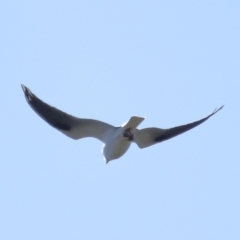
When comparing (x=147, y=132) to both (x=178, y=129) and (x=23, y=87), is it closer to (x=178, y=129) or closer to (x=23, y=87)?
(x=178, y=129)

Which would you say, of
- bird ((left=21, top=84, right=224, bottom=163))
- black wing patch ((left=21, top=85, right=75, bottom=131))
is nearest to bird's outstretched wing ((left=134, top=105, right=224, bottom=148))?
bird ((left=21, top=84, right=224, bottom=163))

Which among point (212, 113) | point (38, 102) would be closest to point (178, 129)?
point (212, 113)

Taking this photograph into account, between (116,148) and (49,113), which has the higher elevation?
(49,113)

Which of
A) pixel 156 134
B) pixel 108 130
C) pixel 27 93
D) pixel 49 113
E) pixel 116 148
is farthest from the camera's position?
pixel 156 134

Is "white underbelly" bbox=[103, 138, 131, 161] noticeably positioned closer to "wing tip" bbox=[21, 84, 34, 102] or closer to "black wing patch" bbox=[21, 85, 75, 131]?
"black wing patch" bbox=[21, 85, 75, 131]

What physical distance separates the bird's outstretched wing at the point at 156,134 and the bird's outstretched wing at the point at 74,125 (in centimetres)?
65

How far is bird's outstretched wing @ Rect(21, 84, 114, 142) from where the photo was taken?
28469mm

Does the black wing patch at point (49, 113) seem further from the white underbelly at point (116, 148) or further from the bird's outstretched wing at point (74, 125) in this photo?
the white underbelly at point (116, 148)

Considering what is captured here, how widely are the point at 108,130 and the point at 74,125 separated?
25.4 inches

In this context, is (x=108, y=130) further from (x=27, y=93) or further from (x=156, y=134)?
(x=27, y=93)

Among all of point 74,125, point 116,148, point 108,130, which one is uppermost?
point 74,125

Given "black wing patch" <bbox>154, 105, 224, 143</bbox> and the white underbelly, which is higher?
"black wing patch" <bbox>154, 105, 224, 143</bbox>

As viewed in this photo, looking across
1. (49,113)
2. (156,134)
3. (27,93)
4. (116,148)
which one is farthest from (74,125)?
(156,134)

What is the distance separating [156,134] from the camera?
1154 inches
